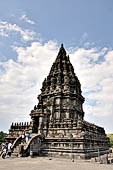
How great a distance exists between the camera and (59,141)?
82.4 feet

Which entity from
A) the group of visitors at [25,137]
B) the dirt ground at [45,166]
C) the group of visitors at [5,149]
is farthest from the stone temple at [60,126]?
the dirt ground at [45,166]

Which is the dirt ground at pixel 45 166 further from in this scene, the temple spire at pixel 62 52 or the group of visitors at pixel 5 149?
the temple spire at pixel 62 52

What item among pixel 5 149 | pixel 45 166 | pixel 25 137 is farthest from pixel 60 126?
pixel 45 166

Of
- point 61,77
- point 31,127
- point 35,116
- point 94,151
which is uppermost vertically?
point 61,77

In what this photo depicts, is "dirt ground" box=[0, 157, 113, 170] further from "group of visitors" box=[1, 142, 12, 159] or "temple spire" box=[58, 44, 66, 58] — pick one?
"temple spire" box=[58, 44, 66, 58]

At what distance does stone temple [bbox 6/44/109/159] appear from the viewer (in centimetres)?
2347

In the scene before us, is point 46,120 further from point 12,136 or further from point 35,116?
point 12,136

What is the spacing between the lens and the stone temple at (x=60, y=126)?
2347 cm

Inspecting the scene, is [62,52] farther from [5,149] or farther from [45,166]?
[45,166]

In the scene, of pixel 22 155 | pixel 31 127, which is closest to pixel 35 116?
pixel 31 127

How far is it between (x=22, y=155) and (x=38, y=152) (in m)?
4.69

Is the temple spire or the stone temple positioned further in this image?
the temple spire

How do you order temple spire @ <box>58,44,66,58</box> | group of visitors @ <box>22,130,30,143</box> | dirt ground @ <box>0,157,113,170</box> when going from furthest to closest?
1. temple spire @ <box>58,44,66,58</box>
2. group of visitors @ <box>22,130,30,143</box>
3. dirt ground @ <box>0,157,113,170</box>

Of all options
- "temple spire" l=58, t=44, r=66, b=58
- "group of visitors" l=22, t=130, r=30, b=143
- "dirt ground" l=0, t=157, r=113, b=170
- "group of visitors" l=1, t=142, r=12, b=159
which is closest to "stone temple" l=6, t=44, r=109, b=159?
"temple spire" l=58, t=44, r=66, b=58
